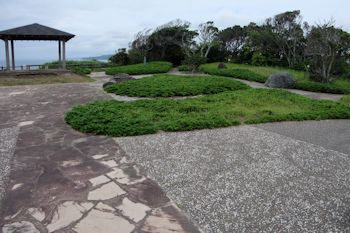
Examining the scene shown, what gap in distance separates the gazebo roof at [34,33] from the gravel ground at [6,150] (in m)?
11.9

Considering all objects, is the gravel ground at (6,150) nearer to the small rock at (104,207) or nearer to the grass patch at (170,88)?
the small rock at (104,207)

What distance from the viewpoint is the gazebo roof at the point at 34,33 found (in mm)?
15961

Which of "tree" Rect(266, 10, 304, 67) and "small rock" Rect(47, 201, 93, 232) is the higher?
"tree" Rect(266, 10, 304, 67)

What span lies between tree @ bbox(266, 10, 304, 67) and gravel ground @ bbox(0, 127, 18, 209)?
56.2 ft

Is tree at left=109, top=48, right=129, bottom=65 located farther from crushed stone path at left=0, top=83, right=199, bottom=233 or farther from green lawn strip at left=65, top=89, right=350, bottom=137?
crushed stone path at left=0, top=83, right=199, bottom=233

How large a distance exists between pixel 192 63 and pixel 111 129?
14.2 meters

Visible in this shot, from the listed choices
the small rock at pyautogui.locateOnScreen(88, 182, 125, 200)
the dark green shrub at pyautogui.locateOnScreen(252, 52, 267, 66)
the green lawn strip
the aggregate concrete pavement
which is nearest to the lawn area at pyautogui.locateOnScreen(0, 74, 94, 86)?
the green lawn strip

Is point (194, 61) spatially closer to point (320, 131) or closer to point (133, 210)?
point (320, 131)

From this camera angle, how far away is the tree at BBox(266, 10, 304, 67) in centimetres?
1917

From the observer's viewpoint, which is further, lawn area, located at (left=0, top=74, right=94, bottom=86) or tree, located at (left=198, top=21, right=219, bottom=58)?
tree, located at (left=198, top=21, right=219, bottom=58)

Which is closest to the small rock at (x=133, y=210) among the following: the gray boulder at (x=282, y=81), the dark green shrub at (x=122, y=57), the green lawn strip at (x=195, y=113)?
the green lawn strip at (x=195, y=113)

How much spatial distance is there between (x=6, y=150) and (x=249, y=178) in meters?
3.71

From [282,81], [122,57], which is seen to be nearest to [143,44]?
[122,57]

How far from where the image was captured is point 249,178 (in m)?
3.86
